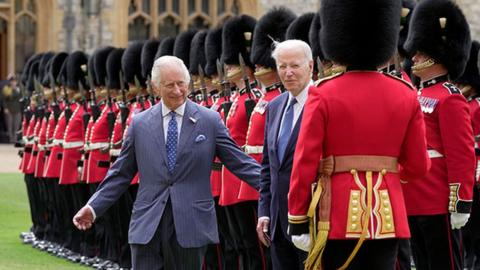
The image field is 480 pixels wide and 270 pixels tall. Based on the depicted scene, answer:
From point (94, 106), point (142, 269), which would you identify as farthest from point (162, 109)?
point (94, 106)

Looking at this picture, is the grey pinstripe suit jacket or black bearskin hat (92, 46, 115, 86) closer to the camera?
the grey pinstripe suit jacket

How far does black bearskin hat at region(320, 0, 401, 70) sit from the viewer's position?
544 cm

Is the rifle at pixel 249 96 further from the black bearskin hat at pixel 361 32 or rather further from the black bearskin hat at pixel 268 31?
the black bearskin hat at pixel 361 32

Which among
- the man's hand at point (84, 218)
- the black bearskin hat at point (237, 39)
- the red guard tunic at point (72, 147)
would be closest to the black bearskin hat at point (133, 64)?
the red guard tunic at point (72, 147)

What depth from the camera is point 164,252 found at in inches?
245

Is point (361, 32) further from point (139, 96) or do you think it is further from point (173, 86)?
point (139, 96)

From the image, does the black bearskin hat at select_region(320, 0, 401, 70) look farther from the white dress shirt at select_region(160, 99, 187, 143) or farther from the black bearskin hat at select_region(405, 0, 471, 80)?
the black bearskin hat at select_region(405, 0, 471, 80)

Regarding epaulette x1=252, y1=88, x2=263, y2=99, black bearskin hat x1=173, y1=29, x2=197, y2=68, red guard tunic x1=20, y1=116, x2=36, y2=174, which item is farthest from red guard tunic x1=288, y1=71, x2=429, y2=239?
red guard tunic x1=20, y1=116, x2=36, y2=174

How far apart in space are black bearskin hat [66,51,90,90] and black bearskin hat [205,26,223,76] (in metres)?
2.71

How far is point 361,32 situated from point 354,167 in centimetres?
55

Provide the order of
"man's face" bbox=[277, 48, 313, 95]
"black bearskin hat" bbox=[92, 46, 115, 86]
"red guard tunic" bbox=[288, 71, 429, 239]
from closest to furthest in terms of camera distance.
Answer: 1. "red guard tunic" bbox=[288, 71, 429, 239]
2. "man's face" bbox=[277, 48, 313, 95]
3. "black bearskin hat" bbox=[92, 46, 115, 86]

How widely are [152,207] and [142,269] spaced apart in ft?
0.91

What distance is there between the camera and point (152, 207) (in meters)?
6.27

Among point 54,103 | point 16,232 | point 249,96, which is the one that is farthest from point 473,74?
point 16,232
